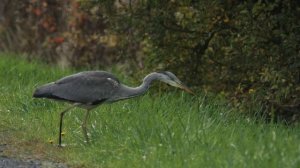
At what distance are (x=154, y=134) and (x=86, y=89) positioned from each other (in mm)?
1296

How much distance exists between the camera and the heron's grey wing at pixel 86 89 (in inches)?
392

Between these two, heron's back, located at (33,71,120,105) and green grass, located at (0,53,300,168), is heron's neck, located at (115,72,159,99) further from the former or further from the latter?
green grass, located at (0,53,300,168)

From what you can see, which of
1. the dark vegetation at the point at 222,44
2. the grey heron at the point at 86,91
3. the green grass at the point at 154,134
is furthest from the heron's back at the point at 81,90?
the dark vegetation at the point at 222,44

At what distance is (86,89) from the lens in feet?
32.9

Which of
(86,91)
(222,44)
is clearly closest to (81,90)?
(86,91)

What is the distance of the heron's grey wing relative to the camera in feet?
32.7

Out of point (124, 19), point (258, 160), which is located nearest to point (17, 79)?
point (124, 19)

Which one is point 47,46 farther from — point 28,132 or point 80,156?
point 80,156

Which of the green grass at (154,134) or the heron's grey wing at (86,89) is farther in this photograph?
the heron's grey wing at (86,89)

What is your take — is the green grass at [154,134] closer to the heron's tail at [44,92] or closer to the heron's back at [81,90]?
the heron's back at [81,90]

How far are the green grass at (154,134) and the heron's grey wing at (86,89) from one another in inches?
13.3

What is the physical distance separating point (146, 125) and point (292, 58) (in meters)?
3.27

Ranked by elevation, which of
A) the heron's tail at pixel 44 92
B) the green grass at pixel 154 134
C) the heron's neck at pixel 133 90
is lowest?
the green grass at pixel 154 134

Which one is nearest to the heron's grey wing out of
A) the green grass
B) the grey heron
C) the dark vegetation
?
the grey heron
